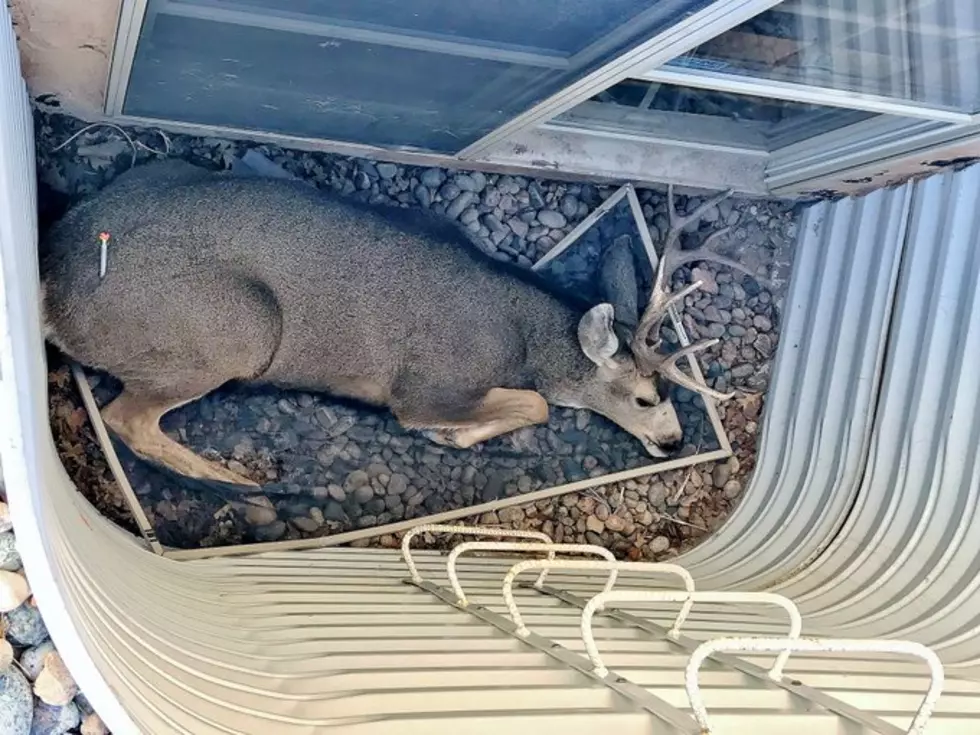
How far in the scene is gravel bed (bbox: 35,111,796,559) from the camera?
3939 mm

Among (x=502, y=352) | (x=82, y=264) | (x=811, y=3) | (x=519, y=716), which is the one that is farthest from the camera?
(x=502, y=352)

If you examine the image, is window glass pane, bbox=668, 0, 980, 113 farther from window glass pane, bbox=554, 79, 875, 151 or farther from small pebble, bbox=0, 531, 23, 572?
small pebble, bbox=0, 531, 23, 572

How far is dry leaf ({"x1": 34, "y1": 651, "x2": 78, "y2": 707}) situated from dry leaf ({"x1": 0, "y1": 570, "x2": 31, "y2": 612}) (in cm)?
12

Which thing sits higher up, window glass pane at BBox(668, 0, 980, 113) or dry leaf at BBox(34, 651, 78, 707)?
window glass pane at BBox(668, 0, 980, 113)

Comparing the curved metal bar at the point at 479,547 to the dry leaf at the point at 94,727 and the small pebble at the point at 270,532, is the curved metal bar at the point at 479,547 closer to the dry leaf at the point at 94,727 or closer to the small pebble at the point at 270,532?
the dry leaf at the point at 94,727

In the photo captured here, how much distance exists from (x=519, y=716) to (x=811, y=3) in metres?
2.26

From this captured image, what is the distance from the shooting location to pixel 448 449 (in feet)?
14.8

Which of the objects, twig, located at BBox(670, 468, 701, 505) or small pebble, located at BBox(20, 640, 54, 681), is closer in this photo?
small pebble, located at BBox(20, 640, 54, 681)

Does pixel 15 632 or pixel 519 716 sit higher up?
pixel 15 632

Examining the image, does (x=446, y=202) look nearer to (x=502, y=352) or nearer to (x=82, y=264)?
(x=502, y=352)

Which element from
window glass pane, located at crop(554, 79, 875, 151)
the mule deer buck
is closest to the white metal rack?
the mule deer buck

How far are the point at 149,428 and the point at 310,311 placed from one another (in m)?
0.76

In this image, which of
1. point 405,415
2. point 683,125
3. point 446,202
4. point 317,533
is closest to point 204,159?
point 446,202

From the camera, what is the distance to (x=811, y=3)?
3.05m
